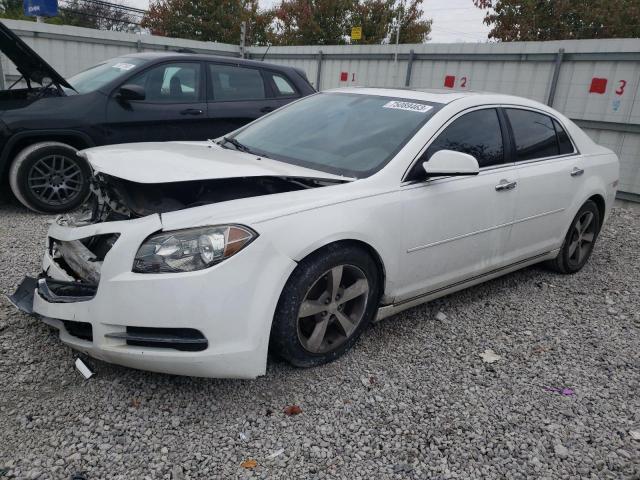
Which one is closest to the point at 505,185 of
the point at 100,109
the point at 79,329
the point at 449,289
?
the point at 449,289

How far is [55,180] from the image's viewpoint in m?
5.38

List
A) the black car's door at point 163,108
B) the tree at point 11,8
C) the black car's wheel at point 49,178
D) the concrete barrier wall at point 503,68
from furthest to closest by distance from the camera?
the tree at point 11,8 → the concrete barrier wall at point 503,68 → the black car's door at point 163,108 → the black car's wheel at point 49,178

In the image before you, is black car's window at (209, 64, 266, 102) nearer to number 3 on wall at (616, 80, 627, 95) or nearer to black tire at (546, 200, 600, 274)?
black tire at (546, 200, 600, 274)

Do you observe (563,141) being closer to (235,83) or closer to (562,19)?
(235,83)

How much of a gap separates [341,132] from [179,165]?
1.14 metres

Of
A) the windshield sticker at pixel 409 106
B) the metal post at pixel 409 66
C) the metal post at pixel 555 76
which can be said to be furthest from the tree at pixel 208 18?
the windshield sticker at pixel 409 106

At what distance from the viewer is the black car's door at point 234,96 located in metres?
6.17

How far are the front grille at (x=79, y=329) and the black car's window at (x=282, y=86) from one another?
462 centimetres

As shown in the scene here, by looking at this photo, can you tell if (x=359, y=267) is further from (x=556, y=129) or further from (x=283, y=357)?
(x=556, y=129)

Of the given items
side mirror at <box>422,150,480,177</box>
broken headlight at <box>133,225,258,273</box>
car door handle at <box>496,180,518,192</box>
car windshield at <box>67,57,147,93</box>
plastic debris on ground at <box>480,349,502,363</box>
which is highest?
car windshield at <box>67,57,147,93</box>

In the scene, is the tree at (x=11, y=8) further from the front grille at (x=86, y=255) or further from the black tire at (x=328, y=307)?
the black tire at (x=328, y=307)

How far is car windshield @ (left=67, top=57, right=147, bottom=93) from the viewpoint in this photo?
5.66 meters

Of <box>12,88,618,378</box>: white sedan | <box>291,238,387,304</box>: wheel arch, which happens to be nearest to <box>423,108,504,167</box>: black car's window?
<box>12,88,618,378</box>: white sedan

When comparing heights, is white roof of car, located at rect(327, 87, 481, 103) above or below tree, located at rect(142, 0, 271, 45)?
below
